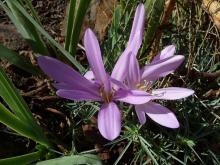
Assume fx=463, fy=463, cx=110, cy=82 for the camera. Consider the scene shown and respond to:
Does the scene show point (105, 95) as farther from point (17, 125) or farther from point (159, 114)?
point (17, 125)

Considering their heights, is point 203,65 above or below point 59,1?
below

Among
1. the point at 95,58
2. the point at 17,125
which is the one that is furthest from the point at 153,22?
the point at 17,125

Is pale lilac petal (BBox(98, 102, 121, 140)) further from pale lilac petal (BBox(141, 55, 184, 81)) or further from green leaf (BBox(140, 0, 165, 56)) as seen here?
green leaf (BBox(140, 0, 165, 56))

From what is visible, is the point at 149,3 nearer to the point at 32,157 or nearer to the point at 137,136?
the point at 137,136

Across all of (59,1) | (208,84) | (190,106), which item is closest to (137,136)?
(190,106)

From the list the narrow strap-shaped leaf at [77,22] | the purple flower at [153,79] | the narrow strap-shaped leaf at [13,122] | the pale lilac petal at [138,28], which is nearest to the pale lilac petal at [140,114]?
the purple flower at [153,79]
